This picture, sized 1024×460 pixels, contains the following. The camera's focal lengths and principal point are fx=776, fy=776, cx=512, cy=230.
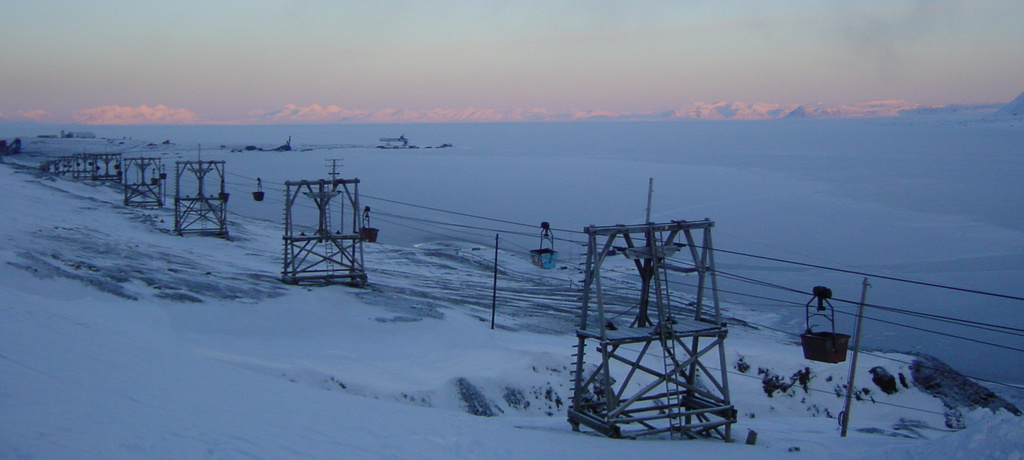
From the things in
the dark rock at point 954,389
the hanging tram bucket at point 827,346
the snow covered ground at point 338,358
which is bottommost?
the dark rock at point 954,389

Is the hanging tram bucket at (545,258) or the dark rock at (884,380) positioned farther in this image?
the hanging tram bucket at (545,258)

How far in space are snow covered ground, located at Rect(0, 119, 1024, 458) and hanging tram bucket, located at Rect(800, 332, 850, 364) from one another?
1497mm

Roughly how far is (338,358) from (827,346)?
33.2 ft

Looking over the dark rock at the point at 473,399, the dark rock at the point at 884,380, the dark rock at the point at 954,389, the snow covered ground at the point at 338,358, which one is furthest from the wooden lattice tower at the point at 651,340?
the dark rock at the point at 954,389

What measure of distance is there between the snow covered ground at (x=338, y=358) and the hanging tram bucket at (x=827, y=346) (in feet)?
4.91

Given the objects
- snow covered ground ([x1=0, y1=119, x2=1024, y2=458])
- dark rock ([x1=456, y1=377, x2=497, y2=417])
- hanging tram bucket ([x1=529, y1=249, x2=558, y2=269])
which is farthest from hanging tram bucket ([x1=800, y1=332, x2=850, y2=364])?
hanging tram bucket ([x1=529, y1=249, x2=558, y2=269])

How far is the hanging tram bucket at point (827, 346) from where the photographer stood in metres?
11.8

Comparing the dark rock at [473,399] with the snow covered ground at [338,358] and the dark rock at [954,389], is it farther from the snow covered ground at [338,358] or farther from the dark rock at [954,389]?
the dark rock at [954,389]

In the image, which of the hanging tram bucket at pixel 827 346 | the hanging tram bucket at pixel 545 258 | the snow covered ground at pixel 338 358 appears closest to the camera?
the snow covered ground at pixel 338 358

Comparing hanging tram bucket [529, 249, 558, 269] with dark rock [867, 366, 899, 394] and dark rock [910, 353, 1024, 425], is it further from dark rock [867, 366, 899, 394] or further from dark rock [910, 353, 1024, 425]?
dark rock [910, 353, 1024, 425]

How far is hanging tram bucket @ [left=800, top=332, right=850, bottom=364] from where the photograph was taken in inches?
464

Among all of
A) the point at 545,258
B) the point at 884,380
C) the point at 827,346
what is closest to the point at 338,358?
the point at 545,258

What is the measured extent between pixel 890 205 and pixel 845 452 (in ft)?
131

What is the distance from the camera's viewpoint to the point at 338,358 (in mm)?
17016
